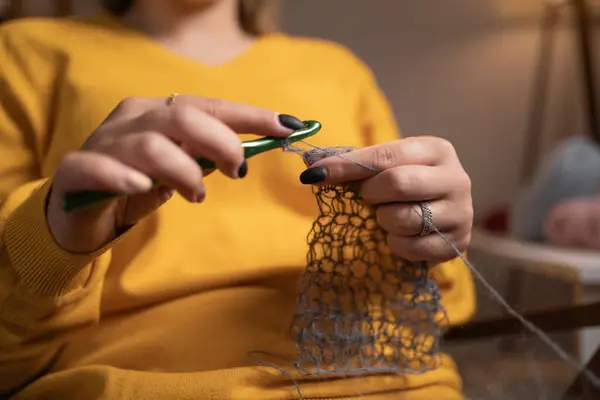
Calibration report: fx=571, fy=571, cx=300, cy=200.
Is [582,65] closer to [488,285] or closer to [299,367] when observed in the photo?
[488,285]

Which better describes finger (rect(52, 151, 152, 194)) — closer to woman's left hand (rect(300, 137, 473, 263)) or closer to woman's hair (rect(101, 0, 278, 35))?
woman's left hand (rect(300, 137, 473, 263))

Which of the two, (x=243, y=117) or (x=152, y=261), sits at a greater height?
(x=243, y=117)

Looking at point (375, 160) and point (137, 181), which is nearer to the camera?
point (137, 181)

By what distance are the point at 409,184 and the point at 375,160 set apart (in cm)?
3

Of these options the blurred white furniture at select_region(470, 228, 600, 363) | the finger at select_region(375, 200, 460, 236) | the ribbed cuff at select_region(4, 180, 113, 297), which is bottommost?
the blurred white furniture at select_region(470, 228, 600, 363)

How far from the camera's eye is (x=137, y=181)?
0.77ft

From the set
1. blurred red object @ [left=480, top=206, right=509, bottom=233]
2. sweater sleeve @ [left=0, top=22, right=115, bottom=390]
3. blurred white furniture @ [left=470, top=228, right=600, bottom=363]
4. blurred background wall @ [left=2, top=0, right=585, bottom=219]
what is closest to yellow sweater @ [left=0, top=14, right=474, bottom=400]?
sweater sleeve @ [left=0, top=22, right=115, bottom=390]

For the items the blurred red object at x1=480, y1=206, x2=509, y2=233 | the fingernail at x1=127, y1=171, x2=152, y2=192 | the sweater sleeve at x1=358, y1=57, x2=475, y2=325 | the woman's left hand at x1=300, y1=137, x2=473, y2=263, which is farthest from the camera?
the blurred red object at x1=480, y1=206, x2=509, y2=233

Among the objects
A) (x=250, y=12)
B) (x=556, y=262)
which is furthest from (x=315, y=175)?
(x=556, y=262)

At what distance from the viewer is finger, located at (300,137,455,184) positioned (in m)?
0.33

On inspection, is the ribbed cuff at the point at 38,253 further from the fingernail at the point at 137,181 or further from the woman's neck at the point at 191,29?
the woman's neck at the point at 191,29

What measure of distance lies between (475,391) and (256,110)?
287 millimetres

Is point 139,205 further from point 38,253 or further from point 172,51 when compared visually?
point 172,51

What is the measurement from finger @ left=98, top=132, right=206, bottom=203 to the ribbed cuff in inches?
2.8
